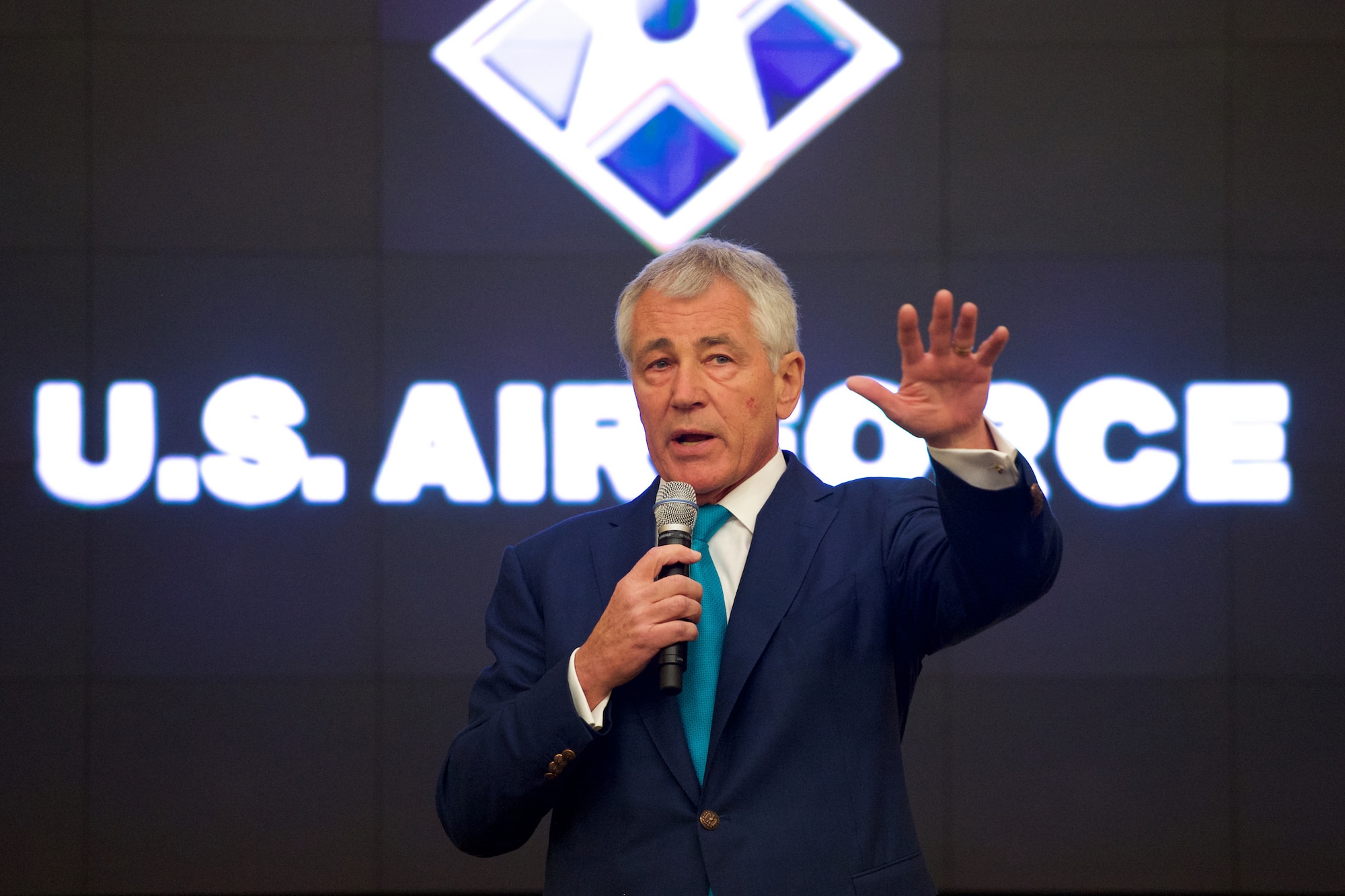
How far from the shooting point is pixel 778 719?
1.32m

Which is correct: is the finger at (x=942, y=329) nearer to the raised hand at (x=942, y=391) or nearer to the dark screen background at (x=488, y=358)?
the raised hand at (x=942, y=391)

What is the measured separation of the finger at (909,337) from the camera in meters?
1.15

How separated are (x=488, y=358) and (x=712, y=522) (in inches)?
97.6

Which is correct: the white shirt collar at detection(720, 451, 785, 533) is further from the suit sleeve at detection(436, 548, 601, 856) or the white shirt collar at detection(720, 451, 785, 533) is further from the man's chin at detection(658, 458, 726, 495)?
the suit sleeve at detection(436, 548, 601, 856)

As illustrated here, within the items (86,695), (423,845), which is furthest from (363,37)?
(423,845)

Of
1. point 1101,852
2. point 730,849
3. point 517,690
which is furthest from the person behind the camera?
point 1101,852

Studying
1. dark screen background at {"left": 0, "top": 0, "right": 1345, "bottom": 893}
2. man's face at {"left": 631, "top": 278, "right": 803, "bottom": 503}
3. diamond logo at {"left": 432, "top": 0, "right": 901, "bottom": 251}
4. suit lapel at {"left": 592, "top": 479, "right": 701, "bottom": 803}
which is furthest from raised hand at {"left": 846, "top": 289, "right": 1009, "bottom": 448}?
diamond logo at {"left": 432, "top": 0, "right": 901, "bottom": 251}

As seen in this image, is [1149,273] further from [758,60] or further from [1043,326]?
[758,60]

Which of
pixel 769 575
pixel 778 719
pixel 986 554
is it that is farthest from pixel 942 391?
pixel 778 719

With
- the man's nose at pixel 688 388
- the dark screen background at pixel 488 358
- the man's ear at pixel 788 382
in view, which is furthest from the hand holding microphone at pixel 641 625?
the dark screen background at pixel 488 358

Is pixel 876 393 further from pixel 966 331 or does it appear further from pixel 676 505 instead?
pixel 676 505

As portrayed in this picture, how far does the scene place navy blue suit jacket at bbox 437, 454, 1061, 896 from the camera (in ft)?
4.12

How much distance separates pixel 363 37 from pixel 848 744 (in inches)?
133

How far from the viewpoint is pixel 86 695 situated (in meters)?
3.78
